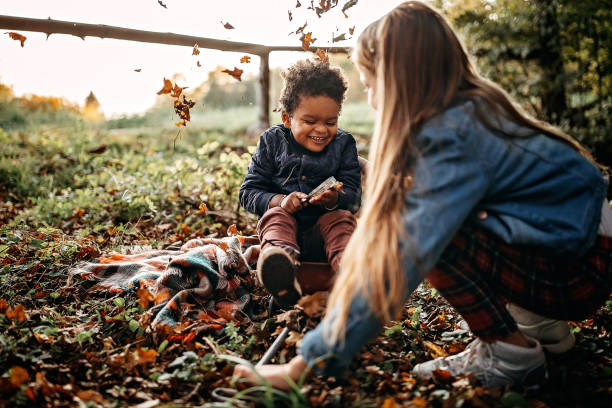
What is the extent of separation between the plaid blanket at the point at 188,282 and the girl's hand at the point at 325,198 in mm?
567

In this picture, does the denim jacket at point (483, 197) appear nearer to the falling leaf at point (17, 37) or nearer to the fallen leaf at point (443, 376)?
the fallen leaf at point (443, 376)

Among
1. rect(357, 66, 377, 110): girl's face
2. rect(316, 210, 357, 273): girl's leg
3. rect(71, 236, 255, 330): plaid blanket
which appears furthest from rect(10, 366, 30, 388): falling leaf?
rect(357, 66, 377, 110): girl's face

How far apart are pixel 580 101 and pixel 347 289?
6.31 metres

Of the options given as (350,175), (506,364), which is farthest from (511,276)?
(350,175)

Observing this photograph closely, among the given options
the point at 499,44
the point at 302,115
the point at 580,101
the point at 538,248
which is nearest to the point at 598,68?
the point at 580,101

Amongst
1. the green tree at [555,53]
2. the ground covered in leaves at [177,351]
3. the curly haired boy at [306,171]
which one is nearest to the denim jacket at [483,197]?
the ground covered in leaves at [177,351]

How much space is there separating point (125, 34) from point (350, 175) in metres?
1.96

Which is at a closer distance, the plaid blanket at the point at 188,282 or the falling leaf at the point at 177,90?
the plaid blanket at the point at 188,282

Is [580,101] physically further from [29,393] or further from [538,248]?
[29,393]

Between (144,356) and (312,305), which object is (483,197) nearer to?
(312,305)

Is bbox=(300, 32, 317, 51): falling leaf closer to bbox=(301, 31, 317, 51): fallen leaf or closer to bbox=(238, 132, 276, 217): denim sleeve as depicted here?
bbox=(301, 31, 317, 51): fallen leaf

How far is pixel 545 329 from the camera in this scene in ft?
6.13

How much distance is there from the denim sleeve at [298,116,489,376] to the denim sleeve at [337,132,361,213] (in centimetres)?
118

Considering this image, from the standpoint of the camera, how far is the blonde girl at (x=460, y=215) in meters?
1.43
